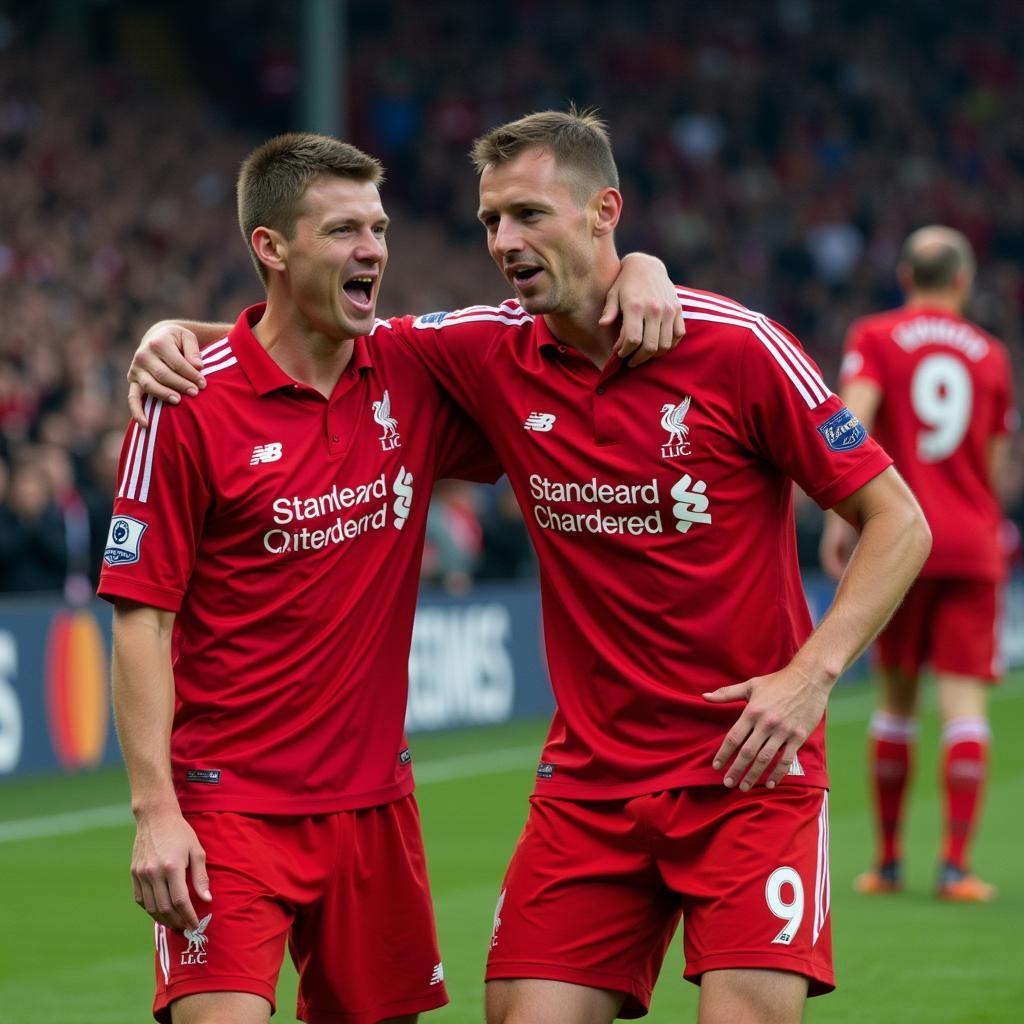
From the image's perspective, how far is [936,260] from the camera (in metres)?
8.02

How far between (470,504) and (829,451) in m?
12.0

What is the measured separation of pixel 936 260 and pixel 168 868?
4.96m

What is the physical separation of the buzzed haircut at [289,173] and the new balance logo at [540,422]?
605 millimetres

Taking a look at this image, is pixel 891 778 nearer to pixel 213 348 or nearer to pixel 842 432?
pixel 842 432

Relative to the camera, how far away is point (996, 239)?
2605 centimetres

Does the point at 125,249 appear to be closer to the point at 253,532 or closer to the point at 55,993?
the point at 55,993

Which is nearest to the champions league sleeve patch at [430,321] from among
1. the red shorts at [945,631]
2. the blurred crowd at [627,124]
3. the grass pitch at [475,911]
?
the grass pitch at [475,911]

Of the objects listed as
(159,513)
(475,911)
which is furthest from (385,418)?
(475,911)

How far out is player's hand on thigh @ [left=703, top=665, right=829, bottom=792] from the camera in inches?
159

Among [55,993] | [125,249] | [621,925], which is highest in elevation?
[125,249]

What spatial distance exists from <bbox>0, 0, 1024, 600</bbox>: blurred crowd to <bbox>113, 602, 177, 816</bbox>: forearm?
15.2 meters

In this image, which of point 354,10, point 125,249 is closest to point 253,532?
point 125,249

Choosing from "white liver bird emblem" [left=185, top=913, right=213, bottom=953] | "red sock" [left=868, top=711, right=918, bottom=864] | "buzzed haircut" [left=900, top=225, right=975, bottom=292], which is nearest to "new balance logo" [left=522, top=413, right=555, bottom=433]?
"white liver bird emblem" [left=185, top=913, right=213, bottom=953]

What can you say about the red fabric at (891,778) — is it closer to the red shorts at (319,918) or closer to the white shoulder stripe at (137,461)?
the red shorts at (319,918)
